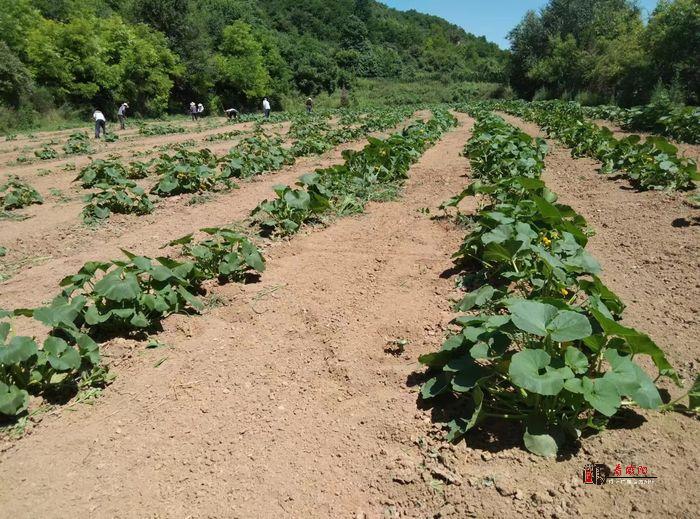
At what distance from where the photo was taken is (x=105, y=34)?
28.4 meters

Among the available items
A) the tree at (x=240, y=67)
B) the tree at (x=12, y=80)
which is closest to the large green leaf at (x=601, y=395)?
the tree at (x=12, y=80)

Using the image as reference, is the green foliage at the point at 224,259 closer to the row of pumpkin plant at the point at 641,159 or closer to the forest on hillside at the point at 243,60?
the row of pumpkin plant at the point at 641,159

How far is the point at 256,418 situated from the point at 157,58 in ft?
114

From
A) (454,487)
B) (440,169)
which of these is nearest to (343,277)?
(454,487)

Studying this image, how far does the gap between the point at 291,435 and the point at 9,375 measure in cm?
179

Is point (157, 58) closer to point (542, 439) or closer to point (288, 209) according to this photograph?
point (288, 209)

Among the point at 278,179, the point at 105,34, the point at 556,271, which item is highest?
the point at 105,34

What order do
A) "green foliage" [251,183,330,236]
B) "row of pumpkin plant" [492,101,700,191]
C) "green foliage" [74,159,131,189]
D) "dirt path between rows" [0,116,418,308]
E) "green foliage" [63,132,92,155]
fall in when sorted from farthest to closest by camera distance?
"green foliage" [63,132,92,155] → "green foliage" [74,159,131,189] → "row of pumpkin plant" [492,101,700,191] → "green foliage" [251,183,330,236] → "dirt path between rows" [0,116,418,308]

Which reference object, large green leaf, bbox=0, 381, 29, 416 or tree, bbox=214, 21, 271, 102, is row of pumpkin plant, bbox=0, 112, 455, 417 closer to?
large green leaf, bbox=0, 381, 29, 416

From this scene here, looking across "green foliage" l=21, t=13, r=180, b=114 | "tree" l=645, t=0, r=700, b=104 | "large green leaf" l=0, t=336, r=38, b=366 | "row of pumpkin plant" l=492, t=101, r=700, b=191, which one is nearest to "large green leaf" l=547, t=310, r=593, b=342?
"large green leaf" l=0, t=336, r=38, b=366

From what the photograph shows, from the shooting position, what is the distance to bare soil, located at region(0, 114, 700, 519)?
6.68 ft

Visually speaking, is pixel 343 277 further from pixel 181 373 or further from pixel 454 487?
pixel 454 487

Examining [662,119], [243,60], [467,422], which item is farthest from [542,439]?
[243,60]

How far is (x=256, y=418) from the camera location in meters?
2.64
